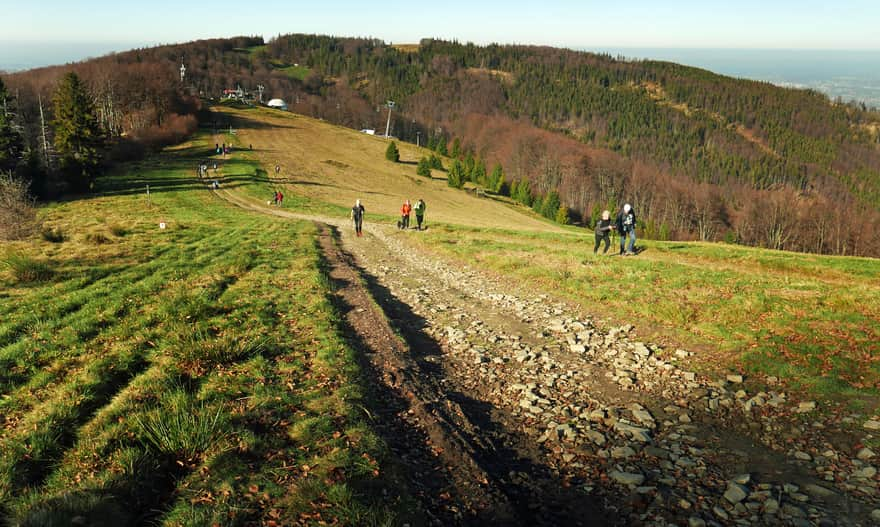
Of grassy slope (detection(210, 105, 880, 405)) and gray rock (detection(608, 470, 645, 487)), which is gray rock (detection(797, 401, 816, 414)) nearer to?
grassy slope (detection(210, 105, 880, 405))

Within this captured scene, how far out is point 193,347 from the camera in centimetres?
975

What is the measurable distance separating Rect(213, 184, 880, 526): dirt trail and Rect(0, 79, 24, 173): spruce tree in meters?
65.0

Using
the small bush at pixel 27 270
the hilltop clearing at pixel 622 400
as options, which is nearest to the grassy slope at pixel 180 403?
the small bush at pixel 27 270

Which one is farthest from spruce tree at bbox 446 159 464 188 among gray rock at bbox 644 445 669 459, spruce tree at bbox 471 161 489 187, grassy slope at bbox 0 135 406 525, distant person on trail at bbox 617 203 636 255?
gray rock at bbox 644 445 669 459

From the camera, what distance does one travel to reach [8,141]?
55.8 m

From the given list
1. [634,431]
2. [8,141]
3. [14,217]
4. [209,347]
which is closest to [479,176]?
[8,141]

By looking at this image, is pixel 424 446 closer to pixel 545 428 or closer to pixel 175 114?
pixel 545 428

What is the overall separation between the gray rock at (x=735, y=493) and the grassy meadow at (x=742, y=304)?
4.51 m

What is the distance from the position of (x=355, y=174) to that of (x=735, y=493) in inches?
3416

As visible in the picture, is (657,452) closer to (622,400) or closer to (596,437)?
(596,437)

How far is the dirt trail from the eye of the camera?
6.32m

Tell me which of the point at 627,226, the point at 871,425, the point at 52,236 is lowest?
the point at 52,236

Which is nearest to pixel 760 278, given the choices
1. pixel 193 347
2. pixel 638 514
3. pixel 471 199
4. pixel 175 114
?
pixel 638 514

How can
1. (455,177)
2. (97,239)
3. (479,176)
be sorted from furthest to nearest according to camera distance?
(479,176) < (455,177) < (97,239)
